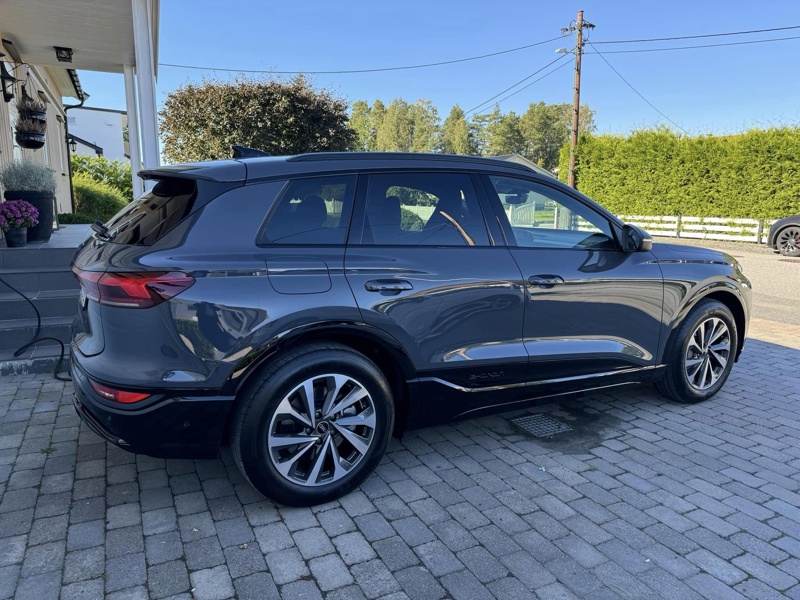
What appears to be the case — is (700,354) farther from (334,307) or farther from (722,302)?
(334,307)

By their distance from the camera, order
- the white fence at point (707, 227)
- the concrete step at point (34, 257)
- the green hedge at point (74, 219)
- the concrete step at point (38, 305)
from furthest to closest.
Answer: the white fence at point (707, 227) < the green hedge at point (74, 219) < the concrete step at point (34, 257) < the concrete step at point (38, 305)

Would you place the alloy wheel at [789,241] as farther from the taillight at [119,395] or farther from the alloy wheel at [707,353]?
the taillight at [119,395]

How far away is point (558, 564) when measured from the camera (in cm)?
239

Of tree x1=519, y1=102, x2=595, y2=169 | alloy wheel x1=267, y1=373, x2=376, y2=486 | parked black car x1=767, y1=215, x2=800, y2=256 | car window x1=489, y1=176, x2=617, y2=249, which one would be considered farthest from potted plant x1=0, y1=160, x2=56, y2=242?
tree x1=519, y1=102, x2=595, y2=169

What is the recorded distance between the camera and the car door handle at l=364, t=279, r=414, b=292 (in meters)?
2.84

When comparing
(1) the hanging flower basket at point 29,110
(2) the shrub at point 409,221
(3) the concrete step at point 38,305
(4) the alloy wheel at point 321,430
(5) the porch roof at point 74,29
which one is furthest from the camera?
(1) the hanging flower basket at point 29,110

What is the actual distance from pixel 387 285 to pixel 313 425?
0.78m

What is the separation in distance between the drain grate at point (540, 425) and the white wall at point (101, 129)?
1775 inches

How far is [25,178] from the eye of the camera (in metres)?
6.96

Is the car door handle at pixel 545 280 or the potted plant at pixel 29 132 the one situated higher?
the potted plant at pixel 29 132

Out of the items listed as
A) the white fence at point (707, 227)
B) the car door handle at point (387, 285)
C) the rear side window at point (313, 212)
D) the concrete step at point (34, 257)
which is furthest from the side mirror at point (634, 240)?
the white fence at point (707, 227)

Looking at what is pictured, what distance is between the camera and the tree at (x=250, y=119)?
58.1 feet

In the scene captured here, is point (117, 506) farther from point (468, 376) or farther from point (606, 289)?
point (606, 289)

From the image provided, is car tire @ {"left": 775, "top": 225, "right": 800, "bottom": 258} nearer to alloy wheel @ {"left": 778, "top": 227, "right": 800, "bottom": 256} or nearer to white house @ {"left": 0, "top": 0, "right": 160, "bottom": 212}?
alloy wheel @ {"left": 778, "top": 227, "right": 800, "bottom": 256}
